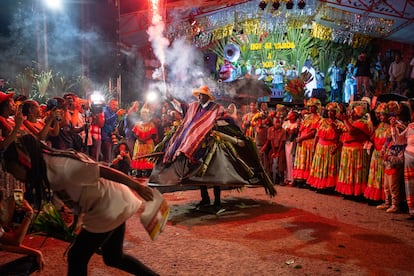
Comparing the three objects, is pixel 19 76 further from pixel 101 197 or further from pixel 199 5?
pixel 101 197

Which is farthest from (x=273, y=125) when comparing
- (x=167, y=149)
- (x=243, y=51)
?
(x=243, y=51)

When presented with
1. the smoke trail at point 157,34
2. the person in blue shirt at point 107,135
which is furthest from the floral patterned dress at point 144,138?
the smoke trail at point 157,34

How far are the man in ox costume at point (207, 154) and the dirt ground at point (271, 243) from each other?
699 millimetres

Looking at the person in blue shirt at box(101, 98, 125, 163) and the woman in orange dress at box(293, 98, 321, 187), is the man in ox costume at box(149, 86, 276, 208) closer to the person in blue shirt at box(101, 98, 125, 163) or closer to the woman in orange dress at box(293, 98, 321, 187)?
the woman in orange dress at box(293, 98, 321, 187)

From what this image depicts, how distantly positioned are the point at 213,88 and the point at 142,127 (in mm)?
11763

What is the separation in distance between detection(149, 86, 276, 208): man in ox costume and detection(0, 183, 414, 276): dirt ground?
2.29 ft

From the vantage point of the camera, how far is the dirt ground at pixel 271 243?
4727mm

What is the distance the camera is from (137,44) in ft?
72.9

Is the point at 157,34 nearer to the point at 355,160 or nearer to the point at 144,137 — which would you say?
the point at 144,137

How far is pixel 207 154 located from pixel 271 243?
203cm

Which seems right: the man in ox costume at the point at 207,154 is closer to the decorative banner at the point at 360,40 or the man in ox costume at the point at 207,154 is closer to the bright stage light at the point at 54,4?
the bright stage light at the point at 54,4

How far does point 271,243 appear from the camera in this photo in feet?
18.6

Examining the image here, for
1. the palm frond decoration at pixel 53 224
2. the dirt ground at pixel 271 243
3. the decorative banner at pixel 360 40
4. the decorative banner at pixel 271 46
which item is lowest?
the dirt ground at pixel 271 243

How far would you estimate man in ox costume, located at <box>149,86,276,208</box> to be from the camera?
6.93 meters
